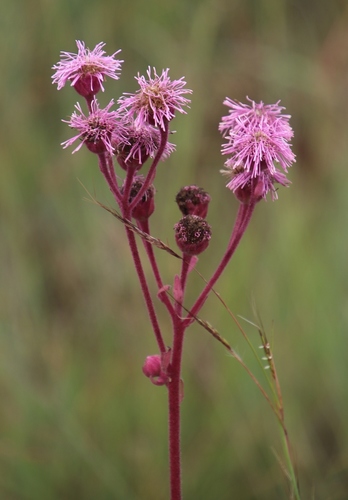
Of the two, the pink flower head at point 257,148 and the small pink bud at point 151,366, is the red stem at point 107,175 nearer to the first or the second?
the pink flower head at point 257,148

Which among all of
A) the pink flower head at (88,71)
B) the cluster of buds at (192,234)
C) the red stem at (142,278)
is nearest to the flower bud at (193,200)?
the cluster of buds at (192,234)

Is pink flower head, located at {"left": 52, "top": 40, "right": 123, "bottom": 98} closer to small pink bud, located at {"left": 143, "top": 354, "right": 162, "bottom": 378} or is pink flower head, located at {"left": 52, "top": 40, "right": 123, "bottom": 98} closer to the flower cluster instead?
the flower cluster

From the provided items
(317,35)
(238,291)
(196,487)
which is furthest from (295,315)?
(317,35)

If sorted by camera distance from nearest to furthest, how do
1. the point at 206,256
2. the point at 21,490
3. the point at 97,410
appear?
the point at 21,490, the point at 97,410, the point at 206,256

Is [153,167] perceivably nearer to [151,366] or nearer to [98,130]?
[98,130]

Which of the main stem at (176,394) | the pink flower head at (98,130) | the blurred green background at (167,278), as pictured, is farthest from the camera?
the blurred green background at (167,278)

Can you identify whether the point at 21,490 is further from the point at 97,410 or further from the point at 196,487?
the point at 196,487
